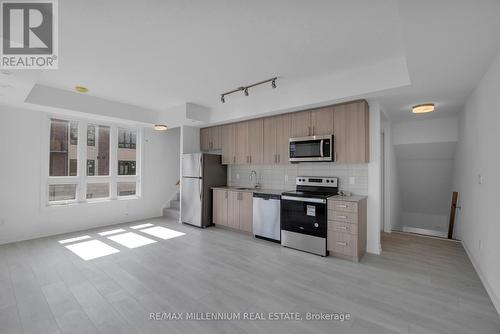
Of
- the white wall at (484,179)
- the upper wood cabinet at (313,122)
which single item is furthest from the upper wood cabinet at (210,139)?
the white wall at (484,179)

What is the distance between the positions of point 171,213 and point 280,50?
4.92 metres

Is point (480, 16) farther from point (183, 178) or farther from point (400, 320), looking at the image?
point (183, 178)

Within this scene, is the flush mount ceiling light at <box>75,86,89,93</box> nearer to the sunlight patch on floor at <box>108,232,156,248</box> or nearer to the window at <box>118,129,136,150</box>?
the window at <box>118,129,136,150</box>

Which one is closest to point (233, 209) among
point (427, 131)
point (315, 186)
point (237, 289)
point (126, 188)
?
point (315, 186)

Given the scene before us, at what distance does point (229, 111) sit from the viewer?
4.77m

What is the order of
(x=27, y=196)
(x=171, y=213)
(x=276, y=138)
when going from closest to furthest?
(x=27, y=196)
(x=276, y=138)
(x=171, y=213)

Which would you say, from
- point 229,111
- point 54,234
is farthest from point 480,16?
point 54,234

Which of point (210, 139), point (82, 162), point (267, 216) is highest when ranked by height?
point (210, 139)

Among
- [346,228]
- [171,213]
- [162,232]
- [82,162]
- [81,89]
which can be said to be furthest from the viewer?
[171,213]

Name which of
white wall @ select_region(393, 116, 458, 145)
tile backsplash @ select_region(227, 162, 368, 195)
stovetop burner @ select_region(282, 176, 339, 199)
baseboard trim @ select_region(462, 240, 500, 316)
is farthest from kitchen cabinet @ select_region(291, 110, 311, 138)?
baseboard trim @ select_region(462, 240, 500, 316)

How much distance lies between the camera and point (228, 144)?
5.22 meters

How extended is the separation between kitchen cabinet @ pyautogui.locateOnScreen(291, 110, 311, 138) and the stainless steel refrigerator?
6.70 feet

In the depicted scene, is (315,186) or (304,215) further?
(315,186)

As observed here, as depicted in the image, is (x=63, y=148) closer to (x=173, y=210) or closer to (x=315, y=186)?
(x=173, y=210)
